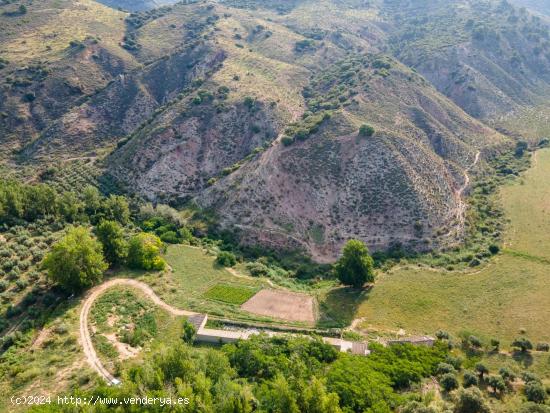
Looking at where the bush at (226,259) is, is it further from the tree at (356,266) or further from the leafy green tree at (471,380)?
the leafy green tree at (471,380)

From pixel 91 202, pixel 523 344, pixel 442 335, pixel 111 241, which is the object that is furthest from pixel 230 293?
pixel 523 344

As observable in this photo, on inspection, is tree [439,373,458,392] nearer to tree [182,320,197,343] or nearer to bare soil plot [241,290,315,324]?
bare soil plot [241,290,315,324]

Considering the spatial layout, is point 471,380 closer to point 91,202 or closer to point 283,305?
point 283,305

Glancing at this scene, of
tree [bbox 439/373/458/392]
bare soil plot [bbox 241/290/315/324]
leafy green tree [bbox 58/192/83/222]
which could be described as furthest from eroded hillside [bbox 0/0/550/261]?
tree [bbox 439/373/458/392]

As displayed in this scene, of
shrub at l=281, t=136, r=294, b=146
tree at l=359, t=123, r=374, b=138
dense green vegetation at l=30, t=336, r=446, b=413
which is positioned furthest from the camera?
shrub at l=281, t=136, r=294, b=146

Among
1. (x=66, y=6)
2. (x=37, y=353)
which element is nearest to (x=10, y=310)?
(x=37, y=353)

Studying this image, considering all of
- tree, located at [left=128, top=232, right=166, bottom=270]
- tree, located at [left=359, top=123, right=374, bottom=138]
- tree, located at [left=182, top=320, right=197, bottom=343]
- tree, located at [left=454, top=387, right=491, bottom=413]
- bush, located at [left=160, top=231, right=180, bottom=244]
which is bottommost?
bush, located at [left=160, top=231, right=180, bottom=244]
